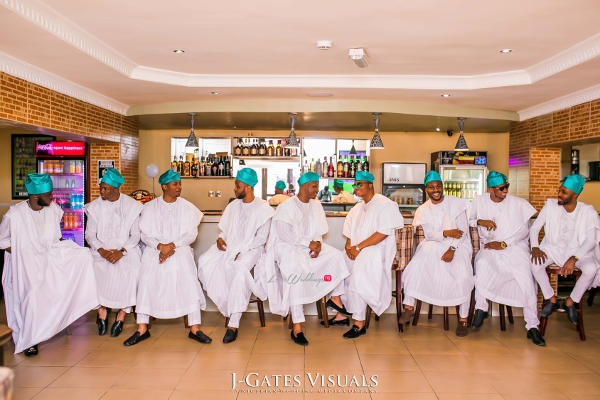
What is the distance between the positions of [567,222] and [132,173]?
640 centimetres

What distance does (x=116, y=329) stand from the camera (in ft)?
16.2

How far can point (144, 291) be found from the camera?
4766 millimetres

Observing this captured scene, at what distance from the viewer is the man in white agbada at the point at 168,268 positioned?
188 inches

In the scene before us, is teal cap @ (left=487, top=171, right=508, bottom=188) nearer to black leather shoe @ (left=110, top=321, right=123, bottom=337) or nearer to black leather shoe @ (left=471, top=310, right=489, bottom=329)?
black leather shoe @ (left=471, top=310, right=489, bottom=329)

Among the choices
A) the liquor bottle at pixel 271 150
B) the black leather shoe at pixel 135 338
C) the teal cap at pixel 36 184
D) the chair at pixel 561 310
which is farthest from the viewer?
the liquor bottle at pixel 271 150

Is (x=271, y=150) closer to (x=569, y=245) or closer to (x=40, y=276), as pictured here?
(x=40, y=276)

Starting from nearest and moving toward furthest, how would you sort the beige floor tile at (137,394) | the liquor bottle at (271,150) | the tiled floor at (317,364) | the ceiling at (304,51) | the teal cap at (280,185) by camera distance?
the beige floor tile at (137,394)
the tiled floor at (317,364)
the ceiling at (304,51)
the teal cap at (280,185)
the liquor bottle at (271,150)

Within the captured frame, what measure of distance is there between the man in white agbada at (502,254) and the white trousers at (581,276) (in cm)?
8

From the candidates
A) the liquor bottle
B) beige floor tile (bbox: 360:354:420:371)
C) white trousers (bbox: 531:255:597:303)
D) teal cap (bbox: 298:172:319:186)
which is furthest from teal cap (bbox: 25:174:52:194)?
white trousers (bbox: 531:255:597:303)

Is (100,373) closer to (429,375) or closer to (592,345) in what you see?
(429,375)

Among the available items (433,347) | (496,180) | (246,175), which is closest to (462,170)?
(496,180)

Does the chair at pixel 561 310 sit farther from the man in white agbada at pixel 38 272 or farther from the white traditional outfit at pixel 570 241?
the man in white agbada at pixel 38 272

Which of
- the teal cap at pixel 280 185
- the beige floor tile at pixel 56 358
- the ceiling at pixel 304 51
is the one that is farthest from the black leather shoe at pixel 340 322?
the teal cap at pixel 280 185

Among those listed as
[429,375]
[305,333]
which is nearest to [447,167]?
[305,333]
